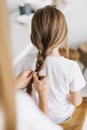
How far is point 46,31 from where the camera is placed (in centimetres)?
138

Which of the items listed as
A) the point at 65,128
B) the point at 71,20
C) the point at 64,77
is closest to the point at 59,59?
the point at 64,77

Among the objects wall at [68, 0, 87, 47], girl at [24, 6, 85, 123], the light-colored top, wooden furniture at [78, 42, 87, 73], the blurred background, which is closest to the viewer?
the light-colored top

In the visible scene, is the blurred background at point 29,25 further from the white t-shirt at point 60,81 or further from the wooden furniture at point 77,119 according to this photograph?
the wooden furniture at point 77,119

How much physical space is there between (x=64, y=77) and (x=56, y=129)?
1.72 feet

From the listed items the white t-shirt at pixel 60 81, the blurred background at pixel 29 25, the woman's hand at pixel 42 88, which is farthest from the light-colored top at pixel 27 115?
the blurred background at pixel 29 25

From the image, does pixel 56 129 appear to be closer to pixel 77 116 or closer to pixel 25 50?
pixel 77 116

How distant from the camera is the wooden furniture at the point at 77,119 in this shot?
1.46 m

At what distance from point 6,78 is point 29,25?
1479 mm

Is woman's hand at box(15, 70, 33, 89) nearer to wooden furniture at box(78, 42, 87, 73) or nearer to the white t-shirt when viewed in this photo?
the white t-shirt

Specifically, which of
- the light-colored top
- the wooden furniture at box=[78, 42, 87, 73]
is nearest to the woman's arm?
the light-colored top

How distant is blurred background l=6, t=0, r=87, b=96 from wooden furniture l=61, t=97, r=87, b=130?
42 centimetres

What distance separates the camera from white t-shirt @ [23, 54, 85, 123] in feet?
4.52

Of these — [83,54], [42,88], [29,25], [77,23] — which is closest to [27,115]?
[42,88]

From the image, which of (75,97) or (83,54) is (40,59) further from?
(83,54)
